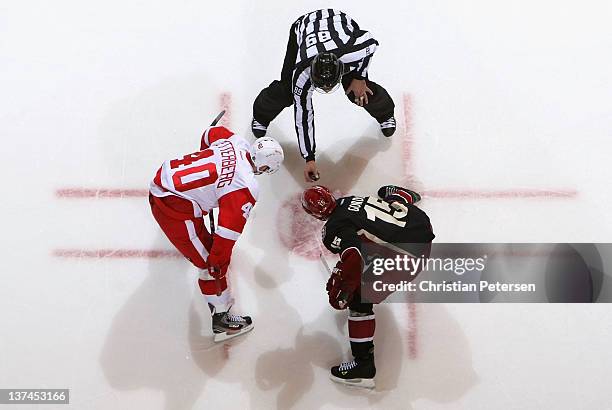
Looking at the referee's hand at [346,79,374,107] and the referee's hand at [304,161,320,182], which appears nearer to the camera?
the referee's hand at [346,79,374,107]

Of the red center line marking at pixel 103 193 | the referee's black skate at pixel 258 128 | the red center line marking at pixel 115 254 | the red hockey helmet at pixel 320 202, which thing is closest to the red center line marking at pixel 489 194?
the red hockey helmet at pixel 320 202

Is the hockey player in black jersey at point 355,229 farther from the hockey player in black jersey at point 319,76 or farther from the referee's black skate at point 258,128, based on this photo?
the referee's black skate at point 258,128

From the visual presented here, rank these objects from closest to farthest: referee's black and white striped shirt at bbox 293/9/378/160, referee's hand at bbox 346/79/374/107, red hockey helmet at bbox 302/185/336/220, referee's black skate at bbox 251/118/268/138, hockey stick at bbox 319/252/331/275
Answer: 1. red hockey helmet at bbox 302/185/336/220
2. referee's black and white striped shirt at bbox 293/9/378/160
3. referee's hand at bbox 346/79/374/107
4. hockey stick at bbox 319/252/331/275
5. referee's black skate at bbox 251/118/268/138

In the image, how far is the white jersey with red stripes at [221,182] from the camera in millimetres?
4078

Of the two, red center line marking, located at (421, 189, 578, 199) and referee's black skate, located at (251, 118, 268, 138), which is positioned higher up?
referee's black skate, located at (251, 118, 268, 138)

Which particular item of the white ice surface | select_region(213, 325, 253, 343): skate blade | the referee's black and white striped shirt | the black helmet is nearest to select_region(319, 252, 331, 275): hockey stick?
the white ice surface

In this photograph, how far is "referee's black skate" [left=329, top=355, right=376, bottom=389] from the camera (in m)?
4.52

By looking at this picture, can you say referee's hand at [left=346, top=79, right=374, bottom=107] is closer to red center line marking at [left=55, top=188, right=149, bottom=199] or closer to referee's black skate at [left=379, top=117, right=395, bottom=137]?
referee's black skate at [left=379, top=117, right=395, bottom=137]

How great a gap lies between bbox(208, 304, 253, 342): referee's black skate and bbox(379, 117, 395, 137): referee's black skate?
1.69 m

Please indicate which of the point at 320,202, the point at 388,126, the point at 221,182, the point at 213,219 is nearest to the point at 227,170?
the point at 221,182

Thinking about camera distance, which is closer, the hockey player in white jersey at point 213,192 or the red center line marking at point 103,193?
the hockey player in white jersey at point 213,192

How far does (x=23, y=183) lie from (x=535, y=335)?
3.89m

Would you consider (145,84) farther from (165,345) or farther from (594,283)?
(594,283)

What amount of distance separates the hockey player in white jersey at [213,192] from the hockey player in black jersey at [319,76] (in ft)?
1.65
